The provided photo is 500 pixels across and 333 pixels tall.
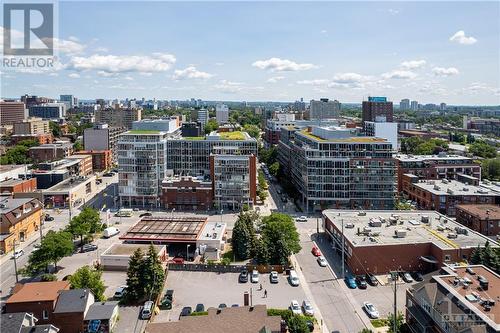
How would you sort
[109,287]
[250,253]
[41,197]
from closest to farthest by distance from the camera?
1. [109,287]
2. [250,253]
3. [41,197]

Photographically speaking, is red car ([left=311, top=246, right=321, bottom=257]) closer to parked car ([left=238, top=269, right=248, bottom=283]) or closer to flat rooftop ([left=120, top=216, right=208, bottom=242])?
parked car ([left=238, top=269, right=248, bottom=283])

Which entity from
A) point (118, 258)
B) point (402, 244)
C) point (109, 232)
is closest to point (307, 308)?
point (402, 244)

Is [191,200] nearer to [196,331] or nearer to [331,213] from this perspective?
[331,213]

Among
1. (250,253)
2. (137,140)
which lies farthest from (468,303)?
(137,140)

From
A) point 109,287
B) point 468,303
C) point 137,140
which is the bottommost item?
point 109,287

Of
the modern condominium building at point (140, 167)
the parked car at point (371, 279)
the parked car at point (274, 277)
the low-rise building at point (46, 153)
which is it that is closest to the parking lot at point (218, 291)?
the parked car at point (274, 277)
